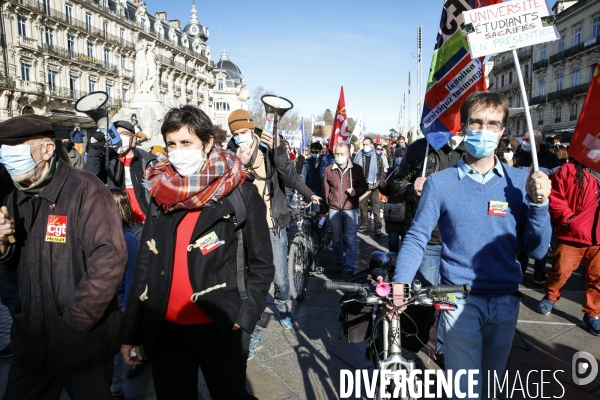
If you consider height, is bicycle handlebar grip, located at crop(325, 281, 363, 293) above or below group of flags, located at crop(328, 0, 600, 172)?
below

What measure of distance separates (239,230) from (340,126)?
7309 millimetres

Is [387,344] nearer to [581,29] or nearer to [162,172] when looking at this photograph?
[162,172]

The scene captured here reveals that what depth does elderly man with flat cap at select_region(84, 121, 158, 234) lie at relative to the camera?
4.92m

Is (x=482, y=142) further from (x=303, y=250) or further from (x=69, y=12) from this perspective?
(x=69, y=12)

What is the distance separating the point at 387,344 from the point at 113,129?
4.20 m

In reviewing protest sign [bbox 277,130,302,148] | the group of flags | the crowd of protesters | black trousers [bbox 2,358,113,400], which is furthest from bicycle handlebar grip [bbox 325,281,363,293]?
protest sign [bbox 277,130,302,148]

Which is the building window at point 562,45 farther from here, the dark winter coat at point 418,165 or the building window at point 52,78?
the building window at point 52,78

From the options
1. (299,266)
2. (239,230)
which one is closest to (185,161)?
(239,230)

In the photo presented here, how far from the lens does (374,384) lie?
2123 mm

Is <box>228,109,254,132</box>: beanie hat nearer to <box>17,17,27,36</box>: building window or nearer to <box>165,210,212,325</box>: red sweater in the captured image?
<box>165,210,212,325</box>: red sweater

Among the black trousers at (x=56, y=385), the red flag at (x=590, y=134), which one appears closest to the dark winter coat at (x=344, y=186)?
the red flag at (x=590, y=134)

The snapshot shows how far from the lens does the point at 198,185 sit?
2.14 metres

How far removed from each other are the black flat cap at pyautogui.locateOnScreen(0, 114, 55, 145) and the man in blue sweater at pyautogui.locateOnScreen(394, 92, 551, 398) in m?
1.92

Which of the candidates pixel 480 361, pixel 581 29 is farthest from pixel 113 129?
pixel 581 29
